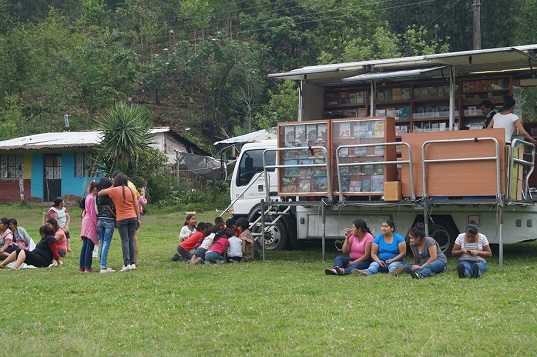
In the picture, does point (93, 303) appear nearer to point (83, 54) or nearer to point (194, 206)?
point (194, 206)

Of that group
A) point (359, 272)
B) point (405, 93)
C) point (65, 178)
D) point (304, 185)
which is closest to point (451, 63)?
point (405, 93)

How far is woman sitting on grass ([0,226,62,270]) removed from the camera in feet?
51.9

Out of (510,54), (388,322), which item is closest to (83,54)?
(510,54)

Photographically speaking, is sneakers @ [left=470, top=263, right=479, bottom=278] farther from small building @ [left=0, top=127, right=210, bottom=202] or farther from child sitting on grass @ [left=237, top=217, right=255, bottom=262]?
small building @ [left=0, top=127, right=210, bottom=202]

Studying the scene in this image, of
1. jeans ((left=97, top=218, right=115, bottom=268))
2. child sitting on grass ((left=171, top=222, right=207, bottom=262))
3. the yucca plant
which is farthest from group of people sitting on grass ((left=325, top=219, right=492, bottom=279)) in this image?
the yucca plant

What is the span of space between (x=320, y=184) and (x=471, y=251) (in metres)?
3.50

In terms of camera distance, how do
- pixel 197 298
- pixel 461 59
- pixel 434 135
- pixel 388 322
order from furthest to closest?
1. pixel 461 59
2. pixel 434 135
3. pixel 197 298
4. pixel 388 322

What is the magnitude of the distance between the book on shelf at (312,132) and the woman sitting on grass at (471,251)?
11.8ft

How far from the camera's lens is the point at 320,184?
15.5 meters

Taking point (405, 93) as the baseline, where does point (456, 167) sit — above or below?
below

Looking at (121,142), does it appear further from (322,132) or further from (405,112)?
(322,132)

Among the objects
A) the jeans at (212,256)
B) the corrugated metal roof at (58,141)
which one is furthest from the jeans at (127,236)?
the corrugated metal roof at (58,141)

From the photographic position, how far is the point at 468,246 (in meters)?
13.1

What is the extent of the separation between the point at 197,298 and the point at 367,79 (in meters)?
6.10
